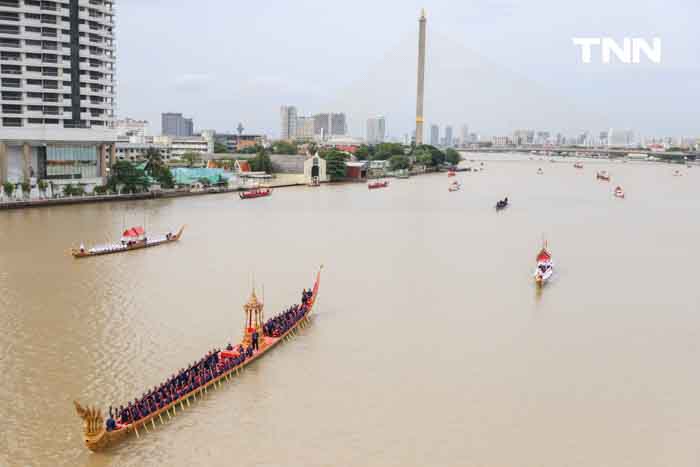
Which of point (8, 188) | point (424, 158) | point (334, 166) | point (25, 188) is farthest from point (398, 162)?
point (8, 188)

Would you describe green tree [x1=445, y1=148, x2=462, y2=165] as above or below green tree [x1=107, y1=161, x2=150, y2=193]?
above

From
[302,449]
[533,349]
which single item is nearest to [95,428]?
[302,449]

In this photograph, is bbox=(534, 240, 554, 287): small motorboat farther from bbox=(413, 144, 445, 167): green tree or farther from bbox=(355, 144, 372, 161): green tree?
bbox=(413, 144, 445, 167): green tree

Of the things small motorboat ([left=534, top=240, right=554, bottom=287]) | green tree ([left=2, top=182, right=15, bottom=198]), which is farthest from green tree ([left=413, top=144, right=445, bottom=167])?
small motorboat ([left=534, top=240, right=554, bottom=287])

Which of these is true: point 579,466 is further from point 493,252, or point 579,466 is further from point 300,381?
point 493,252

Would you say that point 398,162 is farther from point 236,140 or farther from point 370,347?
point 370,347

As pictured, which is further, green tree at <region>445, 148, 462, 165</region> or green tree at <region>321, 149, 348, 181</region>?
green tree at <region>445, 148, 462, 165</region>
